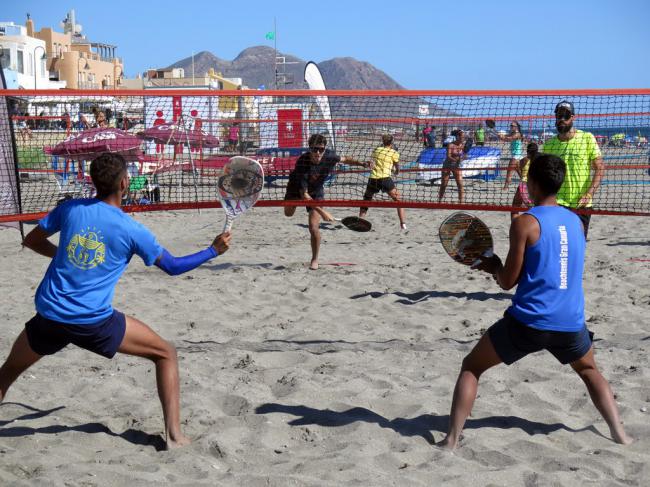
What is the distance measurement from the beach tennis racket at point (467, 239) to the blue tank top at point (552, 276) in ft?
1.12

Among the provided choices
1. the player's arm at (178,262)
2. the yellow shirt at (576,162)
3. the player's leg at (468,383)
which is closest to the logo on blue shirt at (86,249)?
the player's arm at (178,262)

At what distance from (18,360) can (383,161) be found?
8.44m

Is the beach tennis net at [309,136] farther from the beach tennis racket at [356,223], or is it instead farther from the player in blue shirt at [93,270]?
the player in blue shirt at [93,270]

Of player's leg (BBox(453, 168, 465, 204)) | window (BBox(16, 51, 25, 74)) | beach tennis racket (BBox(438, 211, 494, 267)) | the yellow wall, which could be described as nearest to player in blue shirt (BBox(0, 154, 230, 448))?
beach tennis racket (BBox(438, 211, 494, 267))

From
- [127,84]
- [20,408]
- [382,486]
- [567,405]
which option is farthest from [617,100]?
[127,84]

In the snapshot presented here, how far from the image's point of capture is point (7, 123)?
7090 mm

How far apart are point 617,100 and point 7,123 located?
578 centimetres

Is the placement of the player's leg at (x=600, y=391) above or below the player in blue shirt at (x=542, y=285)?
below

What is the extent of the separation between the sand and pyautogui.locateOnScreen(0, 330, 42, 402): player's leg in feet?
1.25

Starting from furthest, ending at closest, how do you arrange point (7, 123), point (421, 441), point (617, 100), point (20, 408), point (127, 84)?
point (127, 84) < point (617, 100) < point (7, 123) < point (20, 408) < point (421, 441)

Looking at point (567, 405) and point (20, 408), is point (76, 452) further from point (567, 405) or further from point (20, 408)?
point (567, 405)

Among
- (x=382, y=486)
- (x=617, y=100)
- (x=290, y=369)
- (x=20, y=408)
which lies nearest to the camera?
(x=382, y=486)

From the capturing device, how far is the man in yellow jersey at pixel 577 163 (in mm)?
6383

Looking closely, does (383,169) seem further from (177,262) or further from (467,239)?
(177,262)
